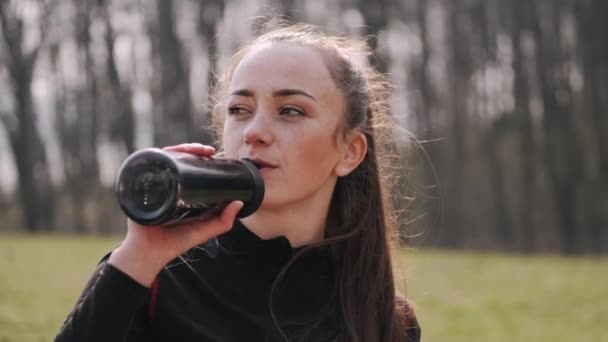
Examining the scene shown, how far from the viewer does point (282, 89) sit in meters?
2.27

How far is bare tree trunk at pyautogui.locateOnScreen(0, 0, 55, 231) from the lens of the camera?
19984mm

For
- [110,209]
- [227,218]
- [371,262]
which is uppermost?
[227,218]

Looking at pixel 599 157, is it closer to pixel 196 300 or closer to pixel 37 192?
pixel 37 192

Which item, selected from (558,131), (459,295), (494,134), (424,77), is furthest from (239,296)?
(558,131)

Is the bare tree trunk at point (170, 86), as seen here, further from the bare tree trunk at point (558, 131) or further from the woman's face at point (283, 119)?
the woman's face at point (283, 119)

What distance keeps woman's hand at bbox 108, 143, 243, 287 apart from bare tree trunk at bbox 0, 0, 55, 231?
19294 millimetres

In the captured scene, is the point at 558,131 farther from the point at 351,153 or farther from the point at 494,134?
the point at 351,153

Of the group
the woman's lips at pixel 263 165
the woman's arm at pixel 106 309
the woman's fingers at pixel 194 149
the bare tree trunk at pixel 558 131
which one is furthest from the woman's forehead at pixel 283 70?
the bare tree trunk at pixel 558 131

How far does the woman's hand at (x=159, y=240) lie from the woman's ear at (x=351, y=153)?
771mm

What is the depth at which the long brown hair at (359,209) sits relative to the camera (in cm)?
245

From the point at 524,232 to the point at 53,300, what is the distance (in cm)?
1792

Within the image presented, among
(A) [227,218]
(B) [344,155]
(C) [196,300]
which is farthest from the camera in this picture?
(B) [344,155]

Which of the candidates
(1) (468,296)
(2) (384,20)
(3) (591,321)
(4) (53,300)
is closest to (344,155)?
(4) (53,300)

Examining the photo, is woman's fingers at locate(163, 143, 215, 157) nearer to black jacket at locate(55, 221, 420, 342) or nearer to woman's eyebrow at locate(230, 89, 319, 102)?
black jacket at locate(55, 221, 420, 342)
